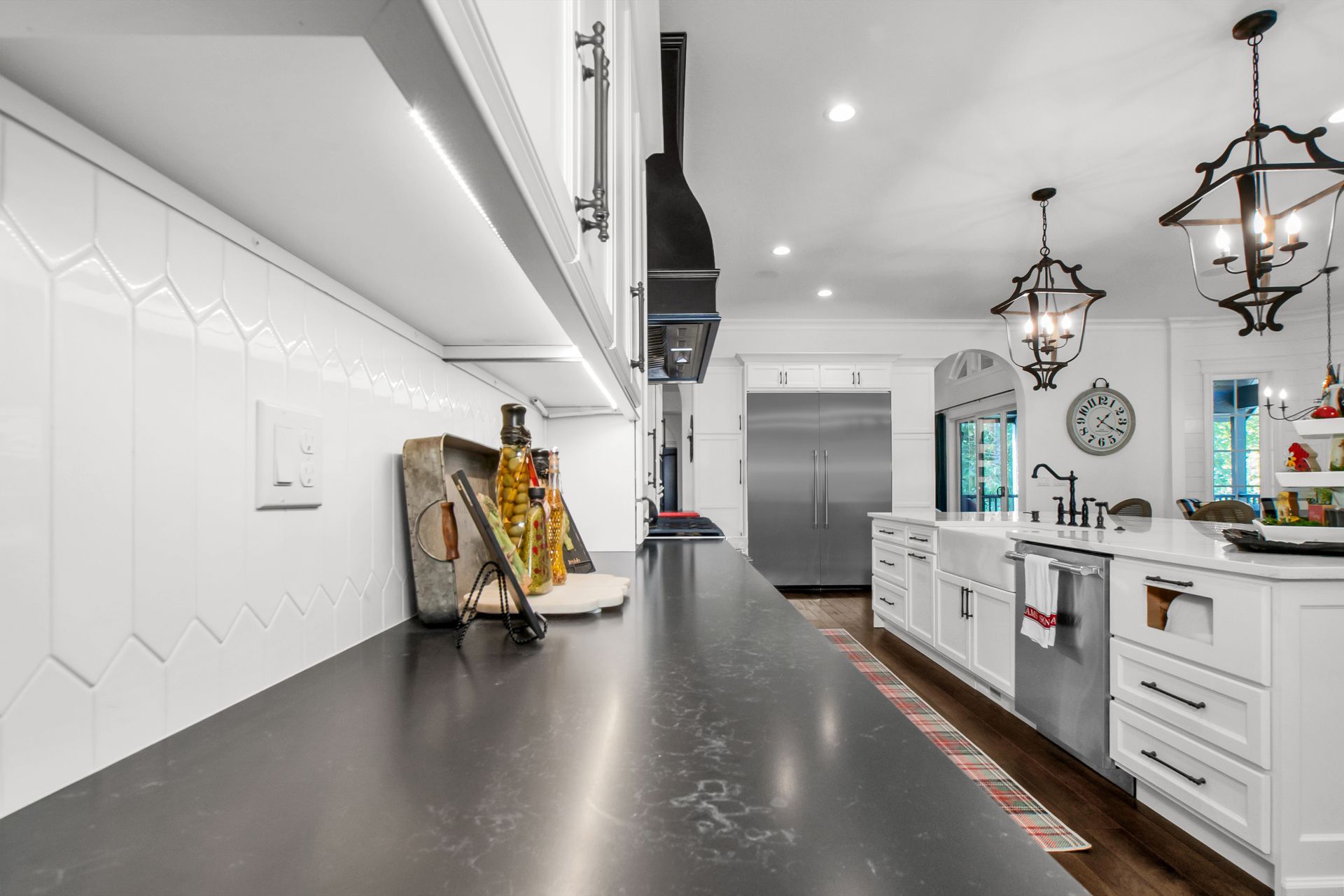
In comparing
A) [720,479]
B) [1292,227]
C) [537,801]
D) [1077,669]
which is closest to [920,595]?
[1077,669]

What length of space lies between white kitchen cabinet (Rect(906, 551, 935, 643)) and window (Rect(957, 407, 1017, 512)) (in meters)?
4.08

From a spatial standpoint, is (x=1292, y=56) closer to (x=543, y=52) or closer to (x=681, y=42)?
(x=681, y=42)

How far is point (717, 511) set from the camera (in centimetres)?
627

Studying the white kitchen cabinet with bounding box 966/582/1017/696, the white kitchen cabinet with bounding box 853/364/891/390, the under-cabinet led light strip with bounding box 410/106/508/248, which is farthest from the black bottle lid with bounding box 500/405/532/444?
the white kitchen cabinet with bounding box 853/364/891/390

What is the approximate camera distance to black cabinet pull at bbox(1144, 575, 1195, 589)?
182cm

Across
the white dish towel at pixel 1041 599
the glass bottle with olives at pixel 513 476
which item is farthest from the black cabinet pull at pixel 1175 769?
the glass bottle with olives at pixel 513 476

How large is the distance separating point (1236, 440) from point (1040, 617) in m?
5.41

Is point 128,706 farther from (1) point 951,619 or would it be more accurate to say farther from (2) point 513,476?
(1) point 951,619

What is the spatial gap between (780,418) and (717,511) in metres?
1.12

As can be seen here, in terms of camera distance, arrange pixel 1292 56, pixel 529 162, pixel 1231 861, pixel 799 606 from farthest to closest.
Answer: pixel 799 606, pixel 1292 56, pixel 1231 861, pixel 529 162

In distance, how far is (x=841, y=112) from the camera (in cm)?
273

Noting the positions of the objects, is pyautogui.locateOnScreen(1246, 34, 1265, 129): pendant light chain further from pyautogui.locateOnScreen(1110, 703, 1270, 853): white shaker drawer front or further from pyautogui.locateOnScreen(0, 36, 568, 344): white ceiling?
pyautogui.locateOnScreen(0, 36, 568, 344): white ceiling

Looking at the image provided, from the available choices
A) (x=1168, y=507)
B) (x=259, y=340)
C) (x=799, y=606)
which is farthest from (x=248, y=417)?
(x=1168, y=507)

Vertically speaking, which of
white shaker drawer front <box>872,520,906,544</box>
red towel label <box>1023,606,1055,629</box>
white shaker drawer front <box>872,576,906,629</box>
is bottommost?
white shaker drawer front <box>872,576,906,629</box>
